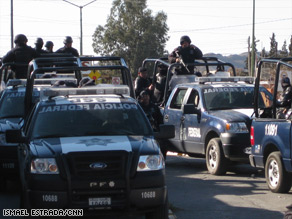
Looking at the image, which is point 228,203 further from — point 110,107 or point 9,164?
point 9,164

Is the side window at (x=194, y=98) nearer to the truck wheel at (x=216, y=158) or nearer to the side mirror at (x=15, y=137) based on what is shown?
the truck wheel at (x=216, y=158)

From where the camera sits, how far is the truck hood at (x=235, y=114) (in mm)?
13508

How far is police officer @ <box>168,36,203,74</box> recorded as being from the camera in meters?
18.0

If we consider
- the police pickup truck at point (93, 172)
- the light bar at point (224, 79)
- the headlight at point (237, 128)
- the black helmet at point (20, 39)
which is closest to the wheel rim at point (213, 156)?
the headlight at point (237, 128)

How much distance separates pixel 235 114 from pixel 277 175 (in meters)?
2.84

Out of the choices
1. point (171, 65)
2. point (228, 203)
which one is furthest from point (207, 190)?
point (171, 65)

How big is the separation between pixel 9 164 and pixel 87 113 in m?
2.86

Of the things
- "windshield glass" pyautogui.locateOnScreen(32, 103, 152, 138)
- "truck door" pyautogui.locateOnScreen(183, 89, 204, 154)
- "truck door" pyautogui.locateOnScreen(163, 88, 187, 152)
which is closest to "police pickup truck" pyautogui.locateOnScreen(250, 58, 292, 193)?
"windshield glass" pyautogui.locateOnScreen(32, 103, 152, 138)

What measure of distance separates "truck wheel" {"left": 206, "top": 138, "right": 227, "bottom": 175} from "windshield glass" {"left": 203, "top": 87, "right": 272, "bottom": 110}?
37.3 inches

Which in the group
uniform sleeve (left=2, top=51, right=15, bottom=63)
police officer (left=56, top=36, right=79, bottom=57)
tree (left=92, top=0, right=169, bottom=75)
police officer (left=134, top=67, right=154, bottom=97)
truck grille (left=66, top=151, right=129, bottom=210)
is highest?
tree (left=92, top=0, right=169, bottom=75)

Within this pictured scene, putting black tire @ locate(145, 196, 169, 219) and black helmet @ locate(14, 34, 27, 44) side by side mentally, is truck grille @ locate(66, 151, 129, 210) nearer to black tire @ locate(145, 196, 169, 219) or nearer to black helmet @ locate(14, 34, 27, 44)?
black tire @ locate(145, 196, 169, 219)

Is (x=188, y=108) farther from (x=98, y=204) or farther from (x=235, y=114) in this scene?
(x=98, y=204)

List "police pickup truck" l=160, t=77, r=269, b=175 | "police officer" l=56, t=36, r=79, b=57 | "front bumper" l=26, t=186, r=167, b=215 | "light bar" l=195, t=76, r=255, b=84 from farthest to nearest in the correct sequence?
"police officer" l=56, t=36, r=79, b=57 < "light bar" l=195, t=76, r=255, b=84 < "police pickup truck" l=160, t=77, r=269, b=175 < "front bumper" l=26, t=186, r=167, b=215

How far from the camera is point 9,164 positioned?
11523 mm
